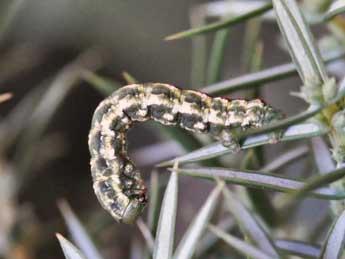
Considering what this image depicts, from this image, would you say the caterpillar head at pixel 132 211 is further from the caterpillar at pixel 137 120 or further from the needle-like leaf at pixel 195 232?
the needle-like leaf at pixel 195 232

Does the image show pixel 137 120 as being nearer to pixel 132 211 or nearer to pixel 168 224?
pixel 132 211

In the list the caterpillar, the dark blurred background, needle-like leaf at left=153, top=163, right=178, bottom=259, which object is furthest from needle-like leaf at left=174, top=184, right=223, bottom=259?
the dark blurred background

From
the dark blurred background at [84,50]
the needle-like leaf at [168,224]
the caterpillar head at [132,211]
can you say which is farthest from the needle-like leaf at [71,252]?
the dark blurred background at [84,50]

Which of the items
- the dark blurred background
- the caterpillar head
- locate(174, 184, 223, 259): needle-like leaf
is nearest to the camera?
locate(174, 184, 223, 259): needle-like leaf

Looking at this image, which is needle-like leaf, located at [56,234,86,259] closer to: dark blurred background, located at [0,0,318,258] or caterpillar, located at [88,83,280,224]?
caterpillar, located at [88,83,280,224]

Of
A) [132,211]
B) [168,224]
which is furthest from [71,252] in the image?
[132,211]

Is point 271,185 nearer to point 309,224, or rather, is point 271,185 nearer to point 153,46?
point 309,224

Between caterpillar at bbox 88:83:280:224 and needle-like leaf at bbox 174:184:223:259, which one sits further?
caterpillar at bbox 88:83:280:224

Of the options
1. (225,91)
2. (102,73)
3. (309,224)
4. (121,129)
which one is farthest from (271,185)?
(102,73)
